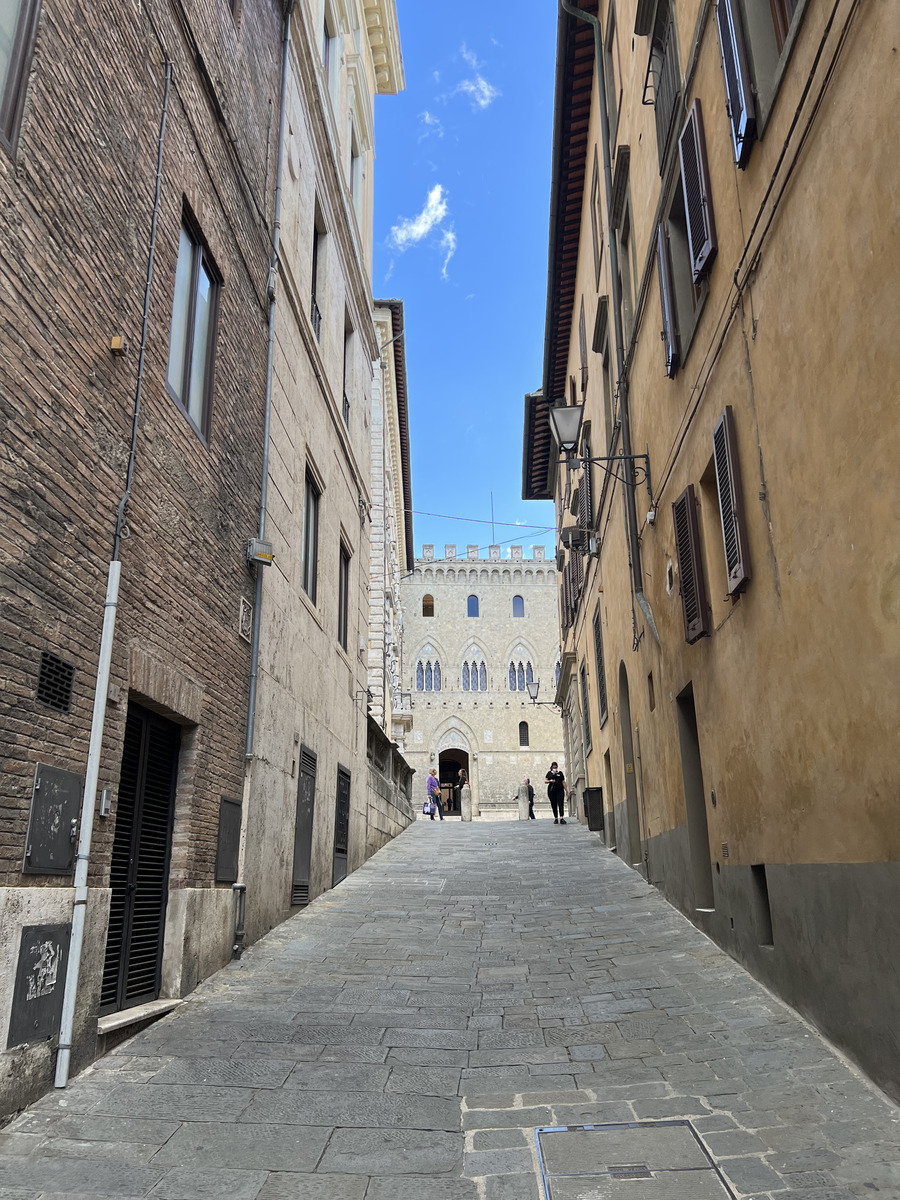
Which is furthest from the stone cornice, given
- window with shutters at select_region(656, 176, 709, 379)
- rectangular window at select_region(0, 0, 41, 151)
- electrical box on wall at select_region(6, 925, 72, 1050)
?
electrical box on wall at select_region(6, 925, 72, 1050)

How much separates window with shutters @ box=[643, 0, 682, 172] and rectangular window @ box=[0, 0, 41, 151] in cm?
528

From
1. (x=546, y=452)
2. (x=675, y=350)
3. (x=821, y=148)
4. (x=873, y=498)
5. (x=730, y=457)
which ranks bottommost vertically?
(x=873, y=498)

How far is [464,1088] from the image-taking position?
4953 millimetres

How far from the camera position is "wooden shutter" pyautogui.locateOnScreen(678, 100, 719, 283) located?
276 inches

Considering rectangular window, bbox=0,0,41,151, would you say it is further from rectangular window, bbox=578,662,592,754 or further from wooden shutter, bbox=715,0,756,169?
rectangular window, bbox=578,662,592,754

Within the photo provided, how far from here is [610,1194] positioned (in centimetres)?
359

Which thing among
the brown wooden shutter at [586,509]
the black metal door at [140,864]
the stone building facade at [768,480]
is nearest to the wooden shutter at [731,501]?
the stone building facade at [768,480]

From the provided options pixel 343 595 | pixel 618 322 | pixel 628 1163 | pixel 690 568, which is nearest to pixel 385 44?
pixel 618 322

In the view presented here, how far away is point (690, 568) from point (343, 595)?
7.23 m

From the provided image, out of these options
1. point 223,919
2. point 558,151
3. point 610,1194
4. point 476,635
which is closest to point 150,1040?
point 223,919

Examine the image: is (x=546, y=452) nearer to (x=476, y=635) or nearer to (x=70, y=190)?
(x=70, y=190)

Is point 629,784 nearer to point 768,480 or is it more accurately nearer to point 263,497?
point 263,497

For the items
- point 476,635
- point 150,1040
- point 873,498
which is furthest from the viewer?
point 476,635

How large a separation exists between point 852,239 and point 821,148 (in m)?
0.74
